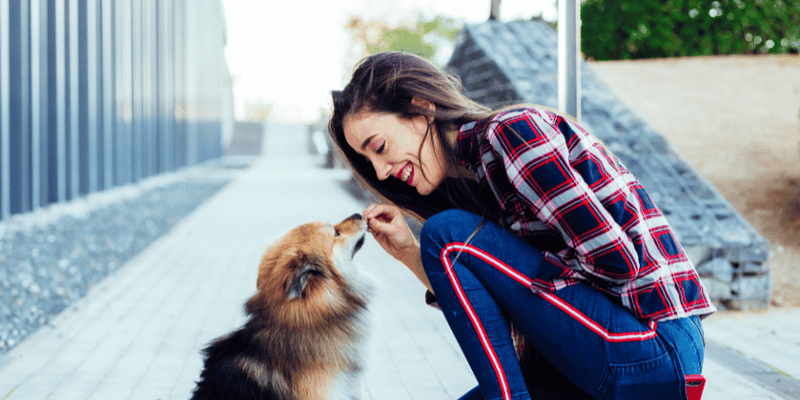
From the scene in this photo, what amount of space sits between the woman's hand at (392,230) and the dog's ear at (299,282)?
33cm

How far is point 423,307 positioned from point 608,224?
116 inches

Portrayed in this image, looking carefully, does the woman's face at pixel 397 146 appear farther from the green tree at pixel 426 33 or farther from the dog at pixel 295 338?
the green tree at pixel 426 33

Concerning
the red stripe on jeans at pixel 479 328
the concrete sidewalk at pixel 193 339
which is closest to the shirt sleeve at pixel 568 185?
the red stripe on jeans at pixel 479 328

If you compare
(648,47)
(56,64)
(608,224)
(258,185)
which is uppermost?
(648,47)

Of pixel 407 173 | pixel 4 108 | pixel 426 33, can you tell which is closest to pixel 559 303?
pixel 407 173

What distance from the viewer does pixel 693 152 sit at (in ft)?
30.1

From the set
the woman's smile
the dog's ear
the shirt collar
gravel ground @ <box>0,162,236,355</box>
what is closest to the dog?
the dog's ear

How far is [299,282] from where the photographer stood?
206 centimetres

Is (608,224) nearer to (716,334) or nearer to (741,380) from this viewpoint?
(741,380)

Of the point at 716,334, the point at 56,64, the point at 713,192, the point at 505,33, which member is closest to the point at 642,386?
the point at 716,334

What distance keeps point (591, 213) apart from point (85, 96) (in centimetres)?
852

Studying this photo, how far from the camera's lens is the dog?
2.03 m

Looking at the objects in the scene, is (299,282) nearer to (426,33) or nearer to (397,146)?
(397,146)

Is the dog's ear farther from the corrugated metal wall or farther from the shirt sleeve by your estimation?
the corrugated metal wall
